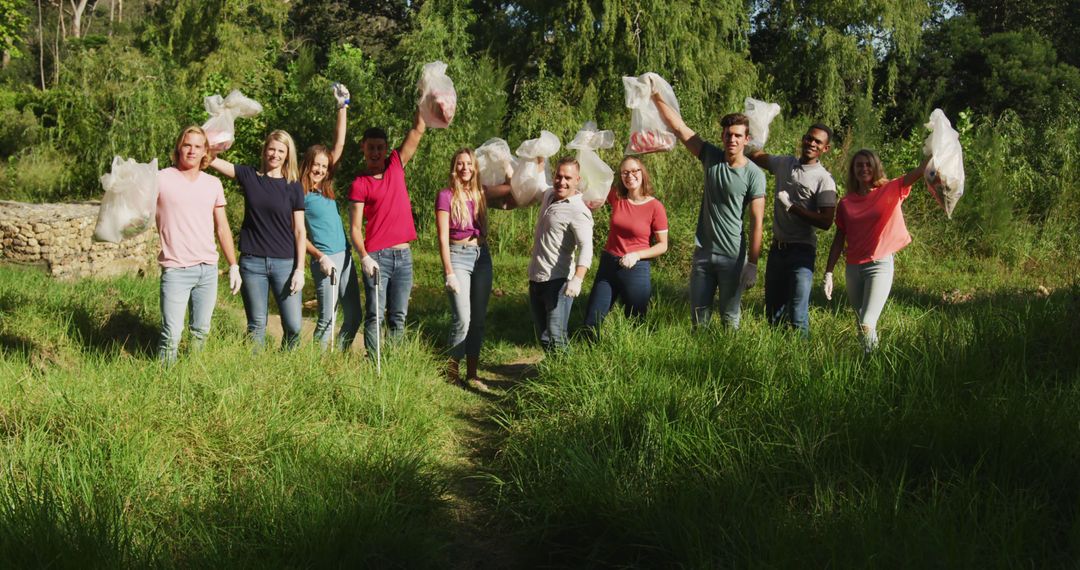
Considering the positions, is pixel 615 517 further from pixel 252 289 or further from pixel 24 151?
pixel 24 151

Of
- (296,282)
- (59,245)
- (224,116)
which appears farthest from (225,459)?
(59,245)

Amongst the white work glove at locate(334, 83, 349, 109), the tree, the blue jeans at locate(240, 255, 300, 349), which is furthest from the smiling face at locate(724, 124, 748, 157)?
the tree

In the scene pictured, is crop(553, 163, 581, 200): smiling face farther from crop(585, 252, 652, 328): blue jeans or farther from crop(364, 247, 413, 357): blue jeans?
crop(364, 247, 413, 357): blue jeans

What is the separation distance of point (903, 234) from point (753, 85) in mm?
12946

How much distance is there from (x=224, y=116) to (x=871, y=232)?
12.1ft

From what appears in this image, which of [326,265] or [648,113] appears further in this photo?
[648,113]

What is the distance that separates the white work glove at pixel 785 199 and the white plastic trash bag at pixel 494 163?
67.4 inches

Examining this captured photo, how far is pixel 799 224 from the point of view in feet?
17.0

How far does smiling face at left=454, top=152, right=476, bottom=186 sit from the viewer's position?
17.8 feet

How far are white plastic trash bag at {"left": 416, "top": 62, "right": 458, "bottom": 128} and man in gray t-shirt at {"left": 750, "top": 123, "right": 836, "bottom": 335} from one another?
1.96 m

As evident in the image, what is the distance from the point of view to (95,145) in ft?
47.1

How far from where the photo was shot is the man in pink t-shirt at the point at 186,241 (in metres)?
4.64

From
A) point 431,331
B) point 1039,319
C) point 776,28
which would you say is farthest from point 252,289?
point 776,28

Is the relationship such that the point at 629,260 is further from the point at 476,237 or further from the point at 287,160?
the point at 287,160
